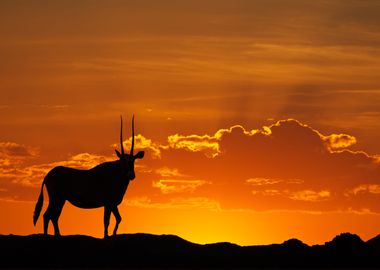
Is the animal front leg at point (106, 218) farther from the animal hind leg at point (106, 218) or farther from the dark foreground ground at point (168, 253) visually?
the dark foreground ground at point (168, 253)

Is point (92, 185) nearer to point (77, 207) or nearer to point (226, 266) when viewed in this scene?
point (77, 207)

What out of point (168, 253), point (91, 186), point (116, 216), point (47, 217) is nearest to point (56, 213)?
point (47, 217)

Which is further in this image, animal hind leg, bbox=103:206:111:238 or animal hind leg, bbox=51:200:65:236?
animal hind leg, bbox=51:200:65:236

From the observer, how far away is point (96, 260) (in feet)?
184

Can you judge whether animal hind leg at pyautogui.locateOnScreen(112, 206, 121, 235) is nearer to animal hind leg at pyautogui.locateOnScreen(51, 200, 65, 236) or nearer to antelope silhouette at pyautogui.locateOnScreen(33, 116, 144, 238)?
antelope silhouette at pyautogui.locateOnScreen(33, 116, 144, 238)

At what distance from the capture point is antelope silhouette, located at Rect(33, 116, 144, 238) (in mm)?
60375

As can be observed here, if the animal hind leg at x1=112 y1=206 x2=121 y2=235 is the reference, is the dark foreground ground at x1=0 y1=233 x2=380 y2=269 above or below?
below

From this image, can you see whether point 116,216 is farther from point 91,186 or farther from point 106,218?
point 91,186

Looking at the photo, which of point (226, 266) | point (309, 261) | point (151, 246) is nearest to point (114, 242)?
point (151, 246)

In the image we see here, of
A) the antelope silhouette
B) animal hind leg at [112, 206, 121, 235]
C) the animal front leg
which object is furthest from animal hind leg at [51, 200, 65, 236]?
animal hind leg at [112, 206, 121, 235]

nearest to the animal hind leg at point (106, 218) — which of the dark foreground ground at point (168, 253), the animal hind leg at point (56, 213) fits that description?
the dark foreground ground at point (168, 253)

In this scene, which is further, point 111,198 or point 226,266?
point 111,198

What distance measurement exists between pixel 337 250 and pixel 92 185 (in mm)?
13157

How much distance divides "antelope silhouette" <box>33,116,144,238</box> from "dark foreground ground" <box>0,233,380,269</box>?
2168 millimetres
